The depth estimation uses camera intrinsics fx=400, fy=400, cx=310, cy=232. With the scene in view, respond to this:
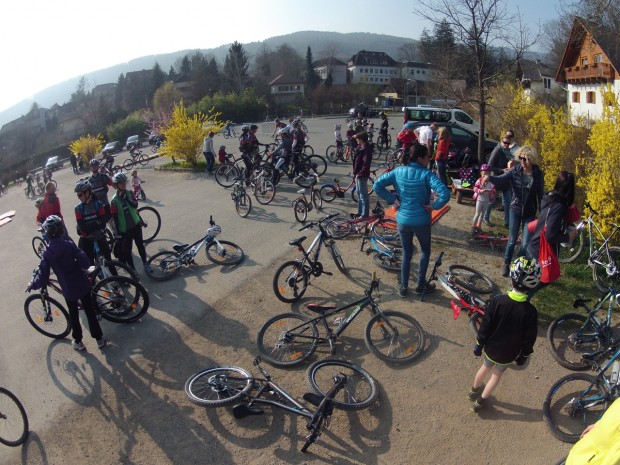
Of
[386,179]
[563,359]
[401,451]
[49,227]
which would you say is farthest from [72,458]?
[563,359]

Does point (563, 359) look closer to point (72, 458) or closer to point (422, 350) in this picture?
point (422, 350)

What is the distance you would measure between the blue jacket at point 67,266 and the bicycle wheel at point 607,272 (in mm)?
7488

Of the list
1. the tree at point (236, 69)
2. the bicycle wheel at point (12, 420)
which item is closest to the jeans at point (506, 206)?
the bicycle wheel at point (12, 420)

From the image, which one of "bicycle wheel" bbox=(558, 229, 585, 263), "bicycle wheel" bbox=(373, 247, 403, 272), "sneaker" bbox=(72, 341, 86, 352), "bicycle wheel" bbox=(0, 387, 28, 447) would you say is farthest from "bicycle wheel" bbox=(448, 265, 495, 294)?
"bicycle wheel" bbox=(0, 387, 28, 447)

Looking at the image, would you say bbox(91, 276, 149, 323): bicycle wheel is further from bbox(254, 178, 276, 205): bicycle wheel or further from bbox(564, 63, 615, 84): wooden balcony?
→ bbox(564, 63, 615, 84): wooden balcony

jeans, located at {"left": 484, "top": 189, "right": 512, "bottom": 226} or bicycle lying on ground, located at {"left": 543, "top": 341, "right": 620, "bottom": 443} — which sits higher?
jeans, located at {"left": 484, "top": 189, "right": 512, "bottom": 226}

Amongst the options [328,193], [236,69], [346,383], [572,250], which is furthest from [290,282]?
[236,69]

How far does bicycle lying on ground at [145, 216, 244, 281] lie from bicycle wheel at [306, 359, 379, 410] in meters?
3.79

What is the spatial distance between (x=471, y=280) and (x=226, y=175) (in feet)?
32.7

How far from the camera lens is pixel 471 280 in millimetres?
6238

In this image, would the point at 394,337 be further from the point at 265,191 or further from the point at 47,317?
the point at 265,191

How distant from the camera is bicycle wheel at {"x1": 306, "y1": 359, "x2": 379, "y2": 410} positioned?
4152 mm

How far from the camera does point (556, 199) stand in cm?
513

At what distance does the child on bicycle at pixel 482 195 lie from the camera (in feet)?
25.7
